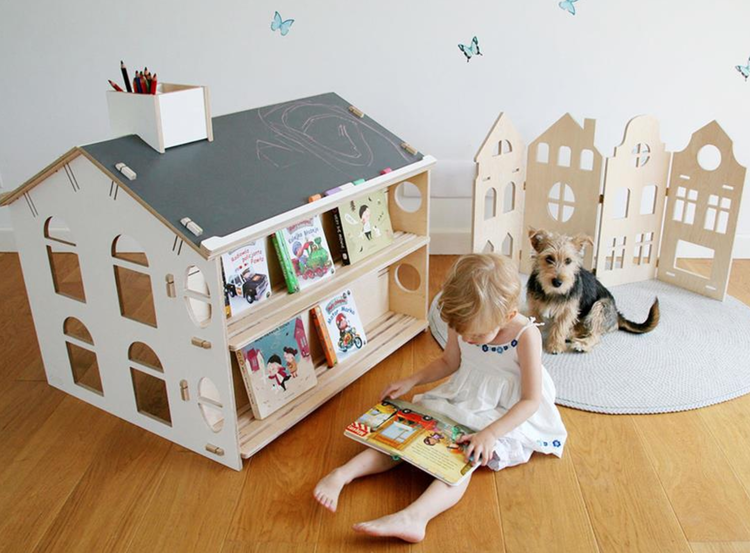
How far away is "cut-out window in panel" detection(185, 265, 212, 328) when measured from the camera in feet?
5.03

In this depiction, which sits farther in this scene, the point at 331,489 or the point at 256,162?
the point at 256,162

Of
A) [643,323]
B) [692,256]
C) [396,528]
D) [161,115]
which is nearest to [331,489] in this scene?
[396,528]

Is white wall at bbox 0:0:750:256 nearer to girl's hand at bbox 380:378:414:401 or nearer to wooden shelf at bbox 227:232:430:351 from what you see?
wooden shelf at bbox 227:232:430:351

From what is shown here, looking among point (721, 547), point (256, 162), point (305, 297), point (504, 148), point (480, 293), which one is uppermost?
point (256, 162)

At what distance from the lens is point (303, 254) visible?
186 centimetres

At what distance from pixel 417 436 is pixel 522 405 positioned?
240mm

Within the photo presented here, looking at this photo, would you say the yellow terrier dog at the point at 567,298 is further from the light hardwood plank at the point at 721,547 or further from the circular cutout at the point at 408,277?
the light hardwood plank at the point at 721,547

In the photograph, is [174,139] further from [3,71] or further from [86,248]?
[3,71]

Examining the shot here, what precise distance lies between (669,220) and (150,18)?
2.02 metres

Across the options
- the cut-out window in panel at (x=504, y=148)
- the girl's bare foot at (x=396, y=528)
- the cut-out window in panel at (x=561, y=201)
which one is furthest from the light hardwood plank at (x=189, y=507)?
the cut-out window in panel at (x=561, y=201)

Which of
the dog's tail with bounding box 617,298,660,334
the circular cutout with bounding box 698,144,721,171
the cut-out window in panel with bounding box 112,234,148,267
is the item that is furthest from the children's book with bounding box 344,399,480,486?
the circular cutout with bounding box 698,144,721,171

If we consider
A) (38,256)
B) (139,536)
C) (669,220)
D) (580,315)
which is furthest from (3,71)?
(669,220)

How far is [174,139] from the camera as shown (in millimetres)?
1641

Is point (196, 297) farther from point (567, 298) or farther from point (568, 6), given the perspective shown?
point (568, 6)
